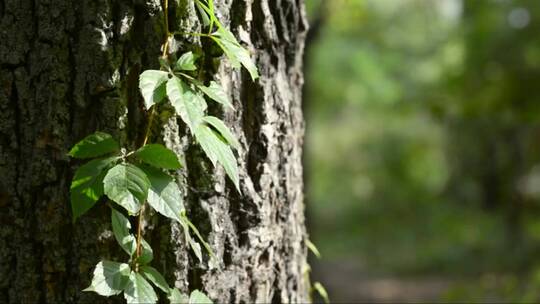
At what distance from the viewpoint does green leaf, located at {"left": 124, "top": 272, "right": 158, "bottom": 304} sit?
1.48m

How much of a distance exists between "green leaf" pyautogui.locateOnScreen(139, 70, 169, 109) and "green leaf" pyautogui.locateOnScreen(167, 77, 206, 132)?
2 cm

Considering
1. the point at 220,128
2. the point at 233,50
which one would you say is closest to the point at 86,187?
the point at 220,128

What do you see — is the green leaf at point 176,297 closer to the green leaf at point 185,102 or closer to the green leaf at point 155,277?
the green leaf at point 155,277

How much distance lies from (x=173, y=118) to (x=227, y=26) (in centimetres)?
27

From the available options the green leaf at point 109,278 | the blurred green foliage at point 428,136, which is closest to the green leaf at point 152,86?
the green leaf at point 109,278

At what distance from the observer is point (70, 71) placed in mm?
1561

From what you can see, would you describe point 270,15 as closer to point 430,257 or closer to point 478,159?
point 430,257

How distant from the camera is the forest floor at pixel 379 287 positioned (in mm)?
9555

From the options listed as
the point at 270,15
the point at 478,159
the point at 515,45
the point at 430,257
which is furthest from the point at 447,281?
the point at 270,15

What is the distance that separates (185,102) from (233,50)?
0.17 metres

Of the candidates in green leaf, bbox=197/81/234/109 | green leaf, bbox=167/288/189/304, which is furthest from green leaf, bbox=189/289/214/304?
green leaf, bbox=197/81/234/109

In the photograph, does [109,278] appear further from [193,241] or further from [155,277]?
[193,241]

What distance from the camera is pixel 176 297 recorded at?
1.64 meters

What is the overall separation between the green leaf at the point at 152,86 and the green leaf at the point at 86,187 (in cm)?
17
